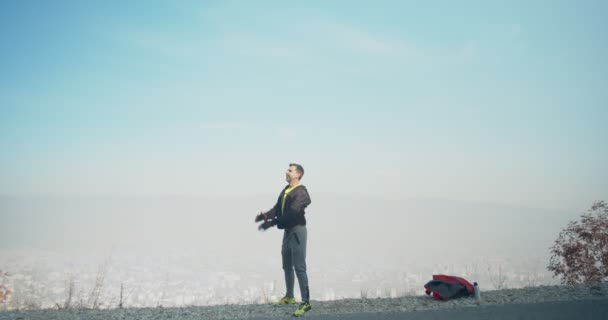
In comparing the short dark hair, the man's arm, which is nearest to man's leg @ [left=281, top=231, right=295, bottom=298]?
the man's arm

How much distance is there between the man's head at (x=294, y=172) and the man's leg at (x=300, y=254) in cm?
88

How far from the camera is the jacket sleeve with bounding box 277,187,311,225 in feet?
19.8

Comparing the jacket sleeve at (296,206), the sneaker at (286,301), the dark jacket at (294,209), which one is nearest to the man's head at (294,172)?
the dark jacket at (294,209)

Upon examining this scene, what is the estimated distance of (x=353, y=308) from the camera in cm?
539

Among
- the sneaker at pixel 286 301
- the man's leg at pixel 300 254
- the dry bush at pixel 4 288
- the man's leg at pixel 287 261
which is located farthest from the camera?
the dry bush at pixel 4 288

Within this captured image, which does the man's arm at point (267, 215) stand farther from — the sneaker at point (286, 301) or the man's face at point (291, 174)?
the sneaker at point (286, 301)

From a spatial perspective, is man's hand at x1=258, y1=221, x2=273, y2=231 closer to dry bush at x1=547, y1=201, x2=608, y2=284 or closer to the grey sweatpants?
the grey sweatpants

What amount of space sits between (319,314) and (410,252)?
119m

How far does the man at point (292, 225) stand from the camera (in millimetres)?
5973

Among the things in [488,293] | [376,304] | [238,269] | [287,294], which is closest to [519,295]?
[488,293]

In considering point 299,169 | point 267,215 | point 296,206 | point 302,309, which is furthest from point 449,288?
point 267,215

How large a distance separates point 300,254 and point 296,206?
30.6 inches

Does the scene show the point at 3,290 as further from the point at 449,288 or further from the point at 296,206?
the point at 449,288

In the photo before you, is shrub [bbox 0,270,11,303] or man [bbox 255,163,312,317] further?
shrub [bbox 0,270,11,303]
